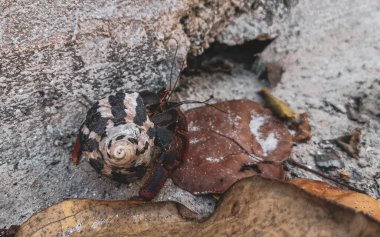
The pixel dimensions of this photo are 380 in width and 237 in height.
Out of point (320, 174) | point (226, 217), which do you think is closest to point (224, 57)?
point (320, 174)

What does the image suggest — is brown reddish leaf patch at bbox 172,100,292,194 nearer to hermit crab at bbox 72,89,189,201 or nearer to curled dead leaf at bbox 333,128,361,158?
hermit crab at bbox 72,89,189,201

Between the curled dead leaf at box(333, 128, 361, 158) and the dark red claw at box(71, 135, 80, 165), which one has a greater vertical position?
the curled dead leaf at box(333, 128, 361, 158)

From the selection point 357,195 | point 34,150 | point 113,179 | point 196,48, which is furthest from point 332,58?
point 34,150

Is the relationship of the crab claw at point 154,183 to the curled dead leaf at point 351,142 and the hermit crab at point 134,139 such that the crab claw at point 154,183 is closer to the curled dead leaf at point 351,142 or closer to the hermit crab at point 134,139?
the hermit crab at point 134,139

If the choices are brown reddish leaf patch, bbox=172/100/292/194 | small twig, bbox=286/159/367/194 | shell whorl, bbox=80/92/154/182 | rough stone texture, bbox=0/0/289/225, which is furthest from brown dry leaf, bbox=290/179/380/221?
rough stone texture, bbox=0/0/289/225

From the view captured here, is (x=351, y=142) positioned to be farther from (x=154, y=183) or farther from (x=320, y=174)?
(x=154, y=183)
